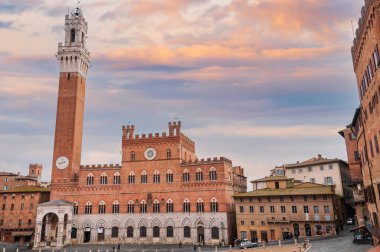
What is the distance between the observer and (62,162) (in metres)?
63.5

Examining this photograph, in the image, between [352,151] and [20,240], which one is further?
[20,240]

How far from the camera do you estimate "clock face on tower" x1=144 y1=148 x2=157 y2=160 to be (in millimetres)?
61156

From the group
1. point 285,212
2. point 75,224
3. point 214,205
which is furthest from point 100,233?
point 285,212

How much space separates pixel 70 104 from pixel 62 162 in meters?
12.0

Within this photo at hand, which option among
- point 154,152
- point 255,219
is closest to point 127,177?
point 154,152

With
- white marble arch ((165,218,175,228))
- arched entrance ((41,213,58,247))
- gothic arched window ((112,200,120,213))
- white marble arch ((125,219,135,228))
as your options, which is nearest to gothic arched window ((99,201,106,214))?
gothic arched window ((112,200,120,213))

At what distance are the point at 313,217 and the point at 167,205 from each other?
24989mm

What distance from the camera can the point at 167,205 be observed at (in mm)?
58344

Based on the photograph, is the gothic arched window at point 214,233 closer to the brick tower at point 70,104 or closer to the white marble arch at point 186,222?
the white marble arch at point 186,222

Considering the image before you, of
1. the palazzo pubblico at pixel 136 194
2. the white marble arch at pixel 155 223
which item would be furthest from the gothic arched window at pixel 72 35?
the white marble arch at pixel 155 223

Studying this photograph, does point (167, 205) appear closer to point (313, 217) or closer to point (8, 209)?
point (313, 217)

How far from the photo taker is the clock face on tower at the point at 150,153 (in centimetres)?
6116

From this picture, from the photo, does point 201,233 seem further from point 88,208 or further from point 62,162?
point 62,162

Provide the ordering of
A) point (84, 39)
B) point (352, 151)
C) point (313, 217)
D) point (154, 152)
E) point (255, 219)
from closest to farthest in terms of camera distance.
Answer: point (313, 217) < point (255, 219) < point (352, 151) < point (154, 152) < point (84, 39)
